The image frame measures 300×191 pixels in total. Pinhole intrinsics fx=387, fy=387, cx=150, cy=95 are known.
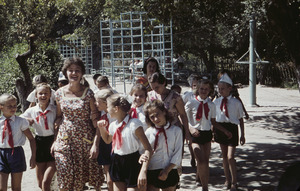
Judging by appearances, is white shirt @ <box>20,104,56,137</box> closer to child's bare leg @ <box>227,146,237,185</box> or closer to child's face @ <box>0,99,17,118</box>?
child's face @ <box>0,99,17,118</box>

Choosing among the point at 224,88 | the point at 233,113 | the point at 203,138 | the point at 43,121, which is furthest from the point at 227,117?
the point at 43,121

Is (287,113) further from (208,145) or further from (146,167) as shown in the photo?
(146,167)

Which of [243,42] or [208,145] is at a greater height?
[243,42]

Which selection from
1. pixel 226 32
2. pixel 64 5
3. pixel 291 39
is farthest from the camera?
pixel 226 32

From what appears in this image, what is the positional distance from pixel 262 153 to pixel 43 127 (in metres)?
5.08

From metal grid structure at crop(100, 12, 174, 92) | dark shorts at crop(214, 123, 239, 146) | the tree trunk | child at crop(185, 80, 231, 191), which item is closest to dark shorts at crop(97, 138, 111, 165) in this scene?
child at crop(185, 80, 231, 191)

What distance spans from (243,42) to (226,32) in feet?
4.12

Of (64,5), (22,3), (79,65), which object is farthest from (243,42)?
(79,65)

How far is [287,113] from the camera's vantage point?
1269 centimetres

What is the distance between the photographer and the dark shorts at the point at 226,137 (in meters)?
5.74

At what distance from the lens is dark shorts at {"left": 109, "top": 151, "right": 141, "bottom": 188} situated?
13.2 feet

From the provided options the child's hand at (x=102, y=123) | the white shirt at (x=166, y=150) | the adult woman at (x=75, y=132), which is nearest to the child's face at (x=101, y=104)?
the adult woman at (x=75, y=132)

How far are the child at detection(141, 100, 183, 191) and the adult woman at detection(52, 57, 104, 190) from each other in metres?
0.80

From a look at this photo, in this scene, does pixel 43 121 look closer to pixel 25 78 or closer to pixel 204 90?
pixel 204 90
